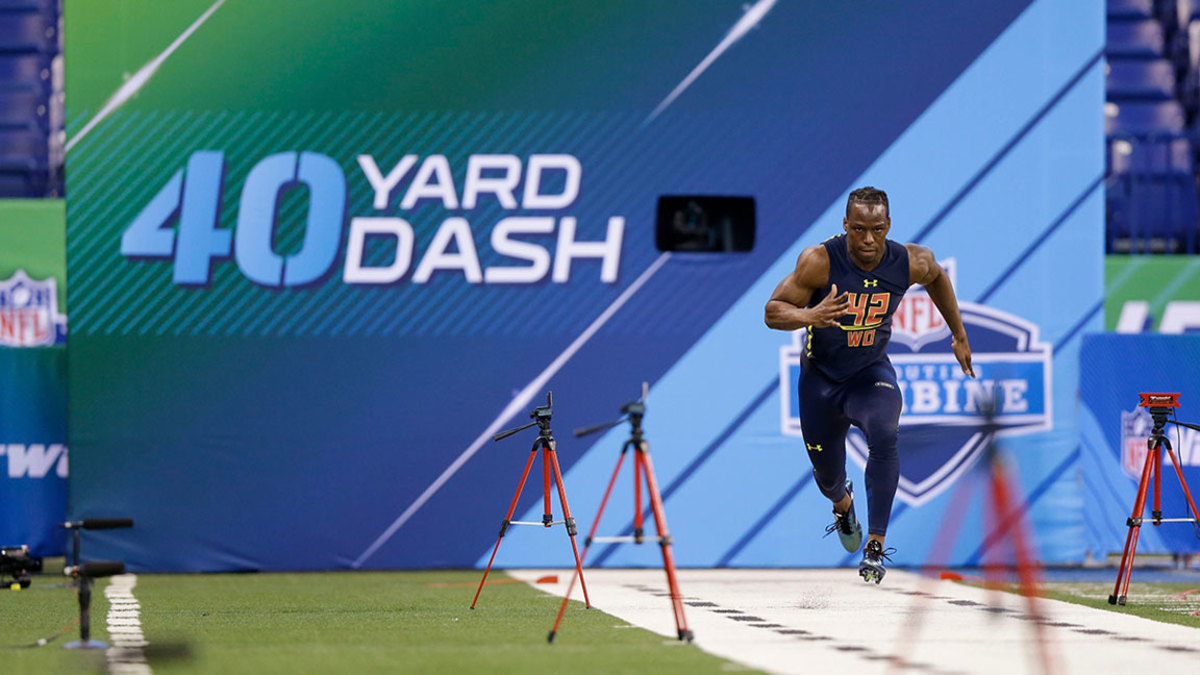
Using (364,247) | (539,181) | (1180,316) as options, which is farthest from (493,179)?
(1180,316)

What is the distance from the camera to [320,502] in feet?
36.1

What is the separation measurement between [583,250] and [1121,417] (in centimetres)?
414

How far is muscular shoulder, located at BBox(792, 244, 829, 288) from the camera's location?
741cm

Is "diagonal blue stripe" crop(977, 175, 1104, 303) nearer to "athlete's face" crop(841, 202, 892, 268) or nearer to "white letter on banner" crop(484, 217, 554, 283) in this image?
"white letter on banner" crop(484, 217, 554, 283)

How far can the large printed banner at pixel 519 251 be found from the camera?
10945 millimetres

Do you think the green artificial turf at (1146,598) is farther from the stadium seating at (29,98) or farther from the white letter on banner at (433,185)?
the stadium seating at (29,98)

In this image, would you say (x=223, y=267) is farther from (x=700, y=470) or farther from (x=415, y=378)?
(x=700, y=470)

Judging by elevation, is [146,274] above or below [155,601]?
above

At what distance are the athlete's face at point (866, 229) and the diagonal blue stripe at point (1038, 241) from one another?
13.4 feet

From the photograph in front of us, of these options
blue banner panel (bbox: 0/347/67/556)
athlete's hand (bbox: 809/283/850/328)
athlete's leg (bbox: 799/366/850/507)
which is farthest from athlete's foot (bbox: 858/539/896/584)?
blue banner panel (bbox: 0/347/67/556)

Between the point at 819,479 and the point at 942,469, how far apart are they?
11.3 feet

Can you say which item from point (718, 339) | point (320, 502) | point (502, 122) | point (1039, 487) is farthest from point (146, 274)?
point (1039, 487)

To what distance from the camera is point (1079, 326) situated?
1132 cm

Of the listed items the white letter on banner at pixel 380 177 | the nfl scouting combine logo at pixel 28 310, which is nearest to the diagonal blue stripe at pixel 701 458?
the white letter on banner at pixel 380 177
